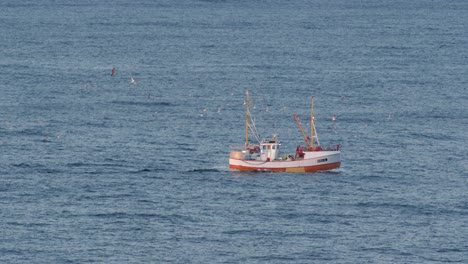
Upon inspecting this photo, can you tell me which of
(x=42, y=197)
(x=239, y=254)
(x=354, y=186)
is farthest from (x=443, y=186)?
(x=42, y=197)

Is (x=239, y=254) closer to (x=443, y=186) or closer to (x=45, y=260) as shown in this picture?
(x=45, y=260)

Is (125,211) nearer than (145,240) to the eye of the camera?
No

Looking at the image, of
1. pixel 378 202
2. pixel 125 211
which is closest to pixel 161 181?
pixel 125 211

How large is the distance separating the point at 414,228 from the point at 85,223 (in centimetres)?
4101

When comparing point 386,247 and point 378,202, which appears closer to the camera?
point 386,247

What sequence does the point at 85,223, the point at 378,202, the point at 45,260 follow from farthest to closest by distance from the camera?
the point at 378,202
the point at 85,223
the point at 45,260

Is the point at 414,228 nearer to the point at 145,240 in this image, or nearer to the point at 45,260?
the point at 145,240

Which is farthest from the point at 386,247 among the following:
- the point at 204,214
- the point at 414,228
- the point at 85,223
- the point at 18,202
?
the point at 18,202

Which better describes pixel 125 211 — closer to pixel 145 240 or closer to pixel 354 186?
pixel 145 240

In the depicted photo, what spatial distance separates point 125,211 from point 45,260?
21.9m

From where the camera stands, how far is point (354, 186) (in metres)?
198

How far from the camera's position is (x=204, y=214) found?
182750mm

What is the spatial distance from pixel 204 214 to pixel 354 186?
83.3ft

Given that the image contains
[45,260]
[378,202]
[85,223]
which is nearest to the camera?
[45,260]
